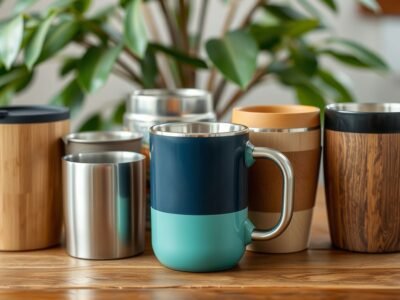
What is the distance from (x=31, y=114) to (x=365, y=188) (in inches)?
15.4

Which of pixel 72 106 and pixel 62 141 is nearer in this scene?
pixel 62 141

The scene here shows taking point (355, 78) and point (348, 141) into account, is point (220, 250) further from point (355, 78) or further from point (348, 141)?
point (355, 78)

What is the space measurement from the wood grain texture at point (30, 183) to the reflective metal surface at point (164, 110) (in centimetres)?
11

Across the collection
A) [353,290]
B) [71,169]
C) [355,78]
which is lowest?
[353,290]

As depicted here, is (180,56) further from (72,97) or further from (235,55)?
(72,97)

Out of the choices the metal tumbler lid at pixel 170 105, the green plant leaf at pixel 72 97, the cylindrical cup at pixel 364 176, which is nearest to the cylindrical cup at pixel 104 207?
the metal tumbler lid at pixel 170 105

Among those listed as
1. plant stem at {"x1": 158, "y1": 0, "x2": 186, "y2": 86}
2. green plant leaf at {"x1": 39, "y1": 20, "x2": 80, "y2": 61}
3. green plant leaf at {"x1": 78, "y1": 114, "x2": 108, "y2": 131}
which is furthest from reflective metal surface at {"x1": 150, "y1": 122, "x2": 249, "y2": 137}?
green plant leaf at {"x1": 78, "y1": 114, "x2": 108, "y2": 131}

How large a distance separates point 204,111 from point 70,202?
0.23m

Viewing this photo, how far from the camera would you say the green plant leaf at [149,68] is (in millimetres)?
1282

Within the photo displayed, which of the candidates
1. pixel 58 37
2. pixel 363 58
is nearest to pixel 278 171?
pixel 58 37

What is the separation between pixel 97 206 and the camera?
78 cm

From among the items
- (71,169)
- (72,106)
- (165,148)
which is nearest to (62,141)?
(71,169)

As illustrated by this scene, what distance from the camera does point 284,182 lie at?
764 millimetres

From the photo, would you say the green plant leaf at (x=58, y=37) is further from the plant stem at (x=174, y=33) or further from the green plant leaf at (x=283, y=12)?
the green plant leaf at (x=283, y=12)
